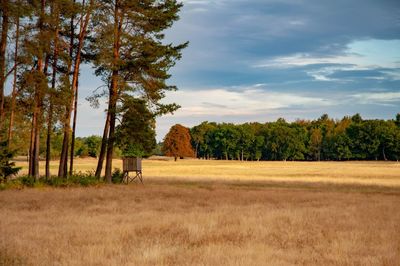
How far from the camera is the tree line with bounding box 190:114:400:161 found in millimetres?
144250

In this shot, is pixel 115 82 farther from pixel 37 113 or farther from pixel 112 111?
pixel 37 113

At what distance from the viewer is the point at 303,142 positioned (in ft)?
525

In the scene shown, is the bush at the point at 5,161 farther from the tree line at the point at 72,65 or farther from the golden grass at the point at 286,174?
the golden grass at the point at 286,174

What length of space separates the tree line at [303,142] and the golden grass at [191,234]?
12733 cm

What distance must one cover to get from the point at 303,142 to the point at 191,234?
150 metres

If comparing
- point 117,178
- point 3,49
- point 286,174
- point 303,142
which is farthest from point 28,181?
point 303,142

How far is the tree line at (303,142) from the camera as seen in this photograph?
144m

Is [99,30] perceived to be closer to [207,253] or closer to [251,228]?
[251,228]

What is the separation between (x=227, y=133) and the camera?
166250mm

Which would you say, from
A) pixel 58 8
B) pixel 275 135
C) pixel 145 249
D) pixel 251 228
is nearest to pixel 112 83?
pixel 58 8

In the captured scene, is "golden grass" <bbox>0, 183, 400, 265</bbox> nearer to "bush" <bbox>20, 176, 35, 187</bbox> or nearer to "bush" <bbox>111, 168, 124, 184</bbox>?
"bush" <bbox>20, 176, 35, 187</bbox>

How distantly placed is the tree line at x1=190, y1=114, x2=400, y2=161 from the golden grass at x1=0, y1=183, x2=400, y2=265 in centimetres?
12733

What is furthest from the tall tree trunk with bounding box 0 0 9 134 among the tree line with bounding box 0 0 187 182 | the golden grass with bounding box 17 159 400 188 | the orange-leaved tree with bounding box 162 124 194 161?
the orange-leaved tree with bounding box 162 124 194 161

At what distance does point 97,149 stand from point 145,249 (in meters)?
141
